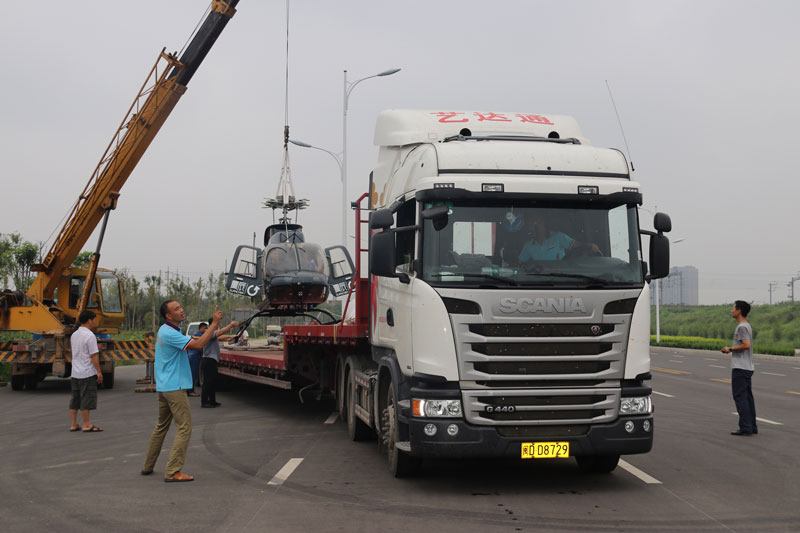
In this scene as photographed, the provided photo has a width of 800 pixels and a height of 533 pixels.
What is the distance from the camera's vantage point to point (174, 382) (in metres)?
8.34

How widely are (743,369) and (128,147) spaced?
13.6 metres

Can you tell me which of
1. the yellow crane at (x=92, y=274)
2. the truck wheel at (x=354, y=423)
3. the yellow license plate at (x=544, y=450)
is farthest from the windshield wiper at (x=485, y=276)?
the yellow crane at (x=92, y=274)

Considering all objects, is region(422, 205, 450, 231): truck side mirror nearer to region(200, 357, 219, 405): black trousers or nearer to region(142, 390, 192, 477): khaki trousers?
region(142, 390, 192, 477): khaki trousers

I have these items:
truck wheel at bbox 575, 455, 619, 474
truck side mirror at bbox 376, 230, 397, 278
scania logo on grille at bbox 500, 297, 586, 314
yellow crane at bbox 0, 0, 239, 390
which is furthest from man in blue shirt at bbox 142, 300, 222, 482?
yellow crane at bbox 0, 0, 239, 390

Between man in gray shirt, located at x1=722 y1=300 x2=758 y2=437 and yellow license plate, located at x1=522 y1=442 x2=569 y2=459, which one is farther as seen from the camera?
man in gray shirt, located at x1=722 y1=300 x2=758 y2=437

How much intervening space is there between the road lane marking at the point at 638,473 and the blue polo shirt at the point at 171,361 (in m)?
4.45

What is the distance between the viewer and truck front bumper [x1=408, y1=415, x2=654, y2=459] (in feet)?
23.7

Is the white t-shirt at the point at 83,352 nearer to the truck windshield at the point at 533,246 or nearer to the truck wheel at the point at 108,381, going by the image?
the truck windshield at the point at 533,246

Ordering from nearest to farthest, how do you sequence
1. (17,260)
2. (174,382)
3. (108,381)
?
(174,382) → (108,381) → (17,260)

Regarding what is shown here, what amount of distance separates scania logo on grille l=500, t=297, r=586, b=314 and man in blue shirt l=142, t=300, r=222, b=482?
2.88m

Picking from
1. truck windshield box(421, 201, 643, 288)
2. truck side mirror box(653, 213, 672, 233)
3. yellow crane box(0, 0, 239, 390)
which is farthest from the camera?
yellow crane box(0, 0, 239, 390)

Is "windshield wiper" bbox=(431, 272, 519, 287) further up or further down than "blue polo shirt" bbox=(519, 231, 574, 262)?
further down


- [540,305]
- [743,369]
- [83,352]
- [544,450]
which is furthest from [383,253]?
[83,352]

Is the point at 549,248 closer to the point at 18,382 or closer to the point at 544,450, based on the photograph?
the point at 544,450
